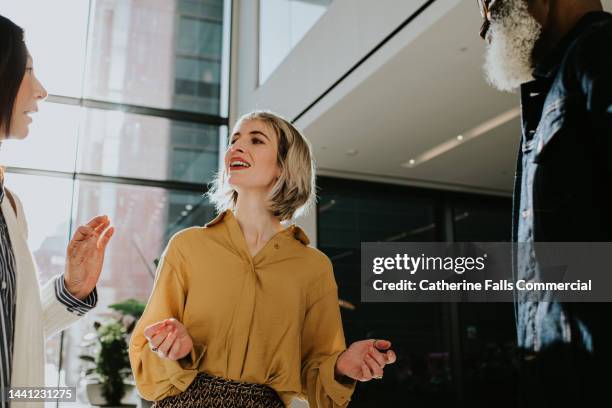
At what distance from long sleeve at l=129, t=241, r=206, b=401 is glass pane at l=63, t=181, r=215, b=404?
4414 mm

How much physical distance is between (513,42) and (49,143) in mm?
5174

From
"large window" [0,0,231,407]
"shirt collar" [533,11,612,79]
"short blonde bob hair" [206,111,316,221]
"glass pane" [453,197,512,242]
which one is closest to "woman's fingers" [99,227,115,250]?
"short blonde bob hair" [206,111,316,221]

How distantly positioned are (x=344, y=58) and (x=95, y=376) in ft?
11.5

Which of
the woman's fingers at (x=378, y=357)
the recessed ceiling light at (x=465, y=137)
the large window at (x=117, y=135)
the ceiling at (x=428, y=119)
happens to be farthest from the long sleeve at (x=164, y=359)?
the large window at (x=117, y=135)

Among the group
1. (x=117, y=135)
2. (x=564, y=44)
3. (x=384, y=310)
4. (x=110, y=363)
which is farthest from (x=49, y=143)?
(x=564, y=44)

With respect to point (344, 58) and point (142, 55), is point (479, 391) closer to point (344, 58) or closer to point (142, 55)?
point (344, 58)

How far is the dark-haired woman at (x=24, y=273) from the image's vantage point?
3.19 feet

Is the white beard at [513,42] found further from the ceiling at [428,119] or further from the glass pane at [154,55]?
the glass pane at [154,55]

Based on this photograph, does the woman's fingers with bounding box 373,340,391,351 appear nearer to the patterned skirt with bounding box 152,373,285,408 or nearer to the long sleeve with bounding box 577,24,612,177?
the patterned skirt with bounding box 152,373,285,408

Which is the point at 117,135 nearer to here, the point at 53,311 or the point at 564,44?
the point at 53,311

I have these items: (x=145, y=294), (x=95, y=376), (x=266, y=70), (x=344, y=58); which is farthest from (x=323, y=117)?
(x=95, y=376)

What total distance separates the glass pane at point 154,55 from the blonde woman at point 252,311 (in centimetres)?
486

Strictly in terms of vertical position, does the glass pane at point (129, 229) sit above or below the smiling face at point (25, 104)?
above

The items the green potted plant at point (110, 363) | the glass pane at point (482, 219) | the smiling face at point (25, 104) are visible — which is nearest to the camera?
the smiling face at point (25, 104)
